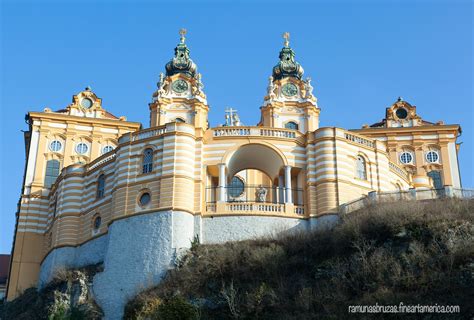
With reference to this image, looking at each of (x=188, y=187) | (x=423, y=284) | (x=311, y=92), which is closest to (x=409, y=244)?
(x=423, y=284)

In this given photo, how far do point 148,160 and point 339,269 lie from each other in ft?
51.5

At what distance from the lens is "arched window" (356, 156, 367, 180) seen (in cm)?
4584

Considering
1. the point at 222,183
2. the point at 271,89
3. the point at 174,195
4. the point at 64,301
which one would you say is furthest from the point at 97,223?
the point at 271,89

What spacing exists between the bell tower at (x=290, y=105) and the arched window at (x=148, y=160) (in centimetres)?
1647

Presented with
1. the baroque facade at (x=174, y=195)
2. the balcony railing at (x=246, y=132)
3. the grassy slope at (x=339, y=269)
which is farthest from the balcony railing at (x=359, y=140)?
the grassy slope at (x=339, y=269)

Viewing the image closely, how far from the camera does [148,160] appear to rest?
44594mm

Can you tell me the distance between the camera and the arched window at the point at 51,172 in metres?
57.8

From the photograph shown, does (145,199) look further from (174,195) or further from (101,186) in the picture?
(101,186)

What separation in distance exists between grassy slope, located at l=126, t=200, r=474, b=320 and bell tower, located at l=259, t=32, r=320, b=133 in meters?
19.8

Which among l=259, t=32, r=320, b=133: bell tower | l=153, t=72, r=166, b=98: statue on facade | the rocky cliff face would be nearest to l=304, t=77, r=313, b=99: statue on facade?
l=259, t=32, r=320, b=133: bell tower

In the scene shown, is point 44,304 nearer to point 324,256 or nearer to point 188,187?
point 188,187

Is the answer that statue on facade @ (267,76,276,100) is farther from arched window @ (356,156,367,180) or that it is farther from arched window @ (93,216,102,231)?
arched window @ (93,216,102,231)

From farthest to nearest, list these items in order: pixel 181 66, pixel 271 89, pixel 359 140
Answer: pixel 181 66 → pixel 271 89 → pixel 359 140

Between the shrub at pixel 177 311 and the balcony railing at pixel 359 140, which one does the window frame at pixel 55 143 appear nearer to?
the balcony railing at pixel 359 140
